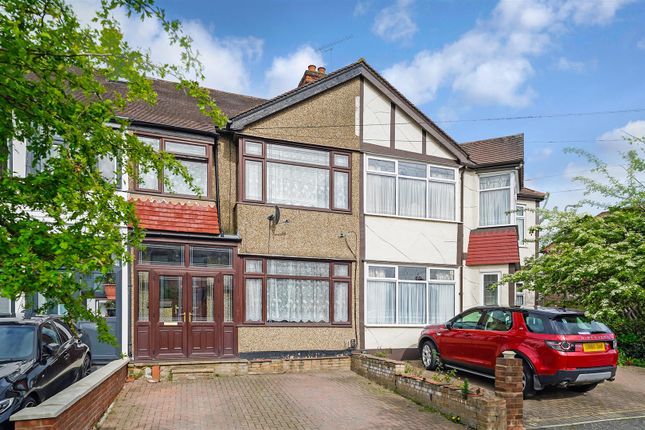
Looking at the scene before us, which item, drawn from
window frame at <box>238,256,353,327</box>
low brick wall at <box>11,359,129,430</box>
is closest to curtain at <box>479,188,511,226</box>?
window frame at <box>238,256,353,327</box>

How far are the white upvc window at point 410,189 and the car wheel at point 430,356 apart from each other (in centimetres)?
393

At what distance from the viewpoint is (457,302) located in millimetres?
14711

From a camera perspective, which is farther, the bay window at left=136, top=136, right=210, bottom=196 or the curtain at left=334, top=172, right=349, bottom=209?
the curtain at left=334, top=172, right=349, bottom=209

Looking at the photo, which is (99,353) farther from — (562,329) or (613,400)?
(613,400)

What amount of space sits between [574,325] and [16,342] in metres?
9.37

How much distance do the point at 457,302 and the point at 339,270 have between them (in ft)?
13.4

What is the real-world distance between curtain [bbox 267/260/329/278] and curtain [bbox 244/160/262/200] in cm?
174

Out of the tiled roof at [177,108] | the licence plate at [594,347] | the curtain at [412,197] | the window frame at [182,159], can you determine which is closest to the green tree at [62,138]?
the tiled roof at [177,108]

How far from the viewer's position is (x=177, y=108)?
13.5 metres

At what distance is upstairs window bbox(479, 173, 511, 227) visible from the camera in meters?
15.1

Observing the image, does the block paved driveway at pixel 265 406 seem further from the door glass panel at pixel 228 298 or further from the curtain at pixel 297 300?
the curtain at pixel 297 300

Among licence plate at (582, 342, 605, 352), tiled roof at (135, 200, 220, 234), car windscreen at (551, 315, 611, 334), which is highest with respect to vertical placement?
tiled roof at (135, 200, 220, 234)

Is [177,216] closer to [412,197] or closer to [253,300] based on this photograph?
[253,300]

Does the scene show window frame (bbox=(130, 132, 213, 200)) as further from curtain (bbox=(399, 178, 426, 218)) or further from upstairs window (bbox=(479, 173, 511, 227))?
upstairs window (bbox=(479, 173, 511, 227))
